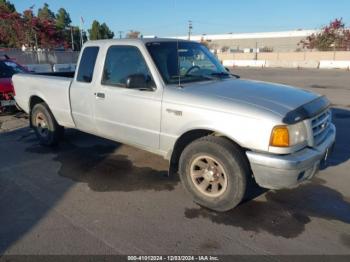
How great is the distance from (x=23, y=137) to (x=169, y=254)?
208 inches

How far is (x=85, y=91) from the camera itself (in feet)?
16.6

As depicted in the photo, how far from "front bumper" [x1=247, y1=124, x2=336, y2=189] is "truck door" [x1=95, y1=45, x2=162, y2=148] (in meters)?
→ 1.42

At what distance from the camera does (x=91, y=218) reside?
364 cm

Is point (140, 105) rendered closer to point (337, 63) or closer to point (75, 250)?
point (75, 250)

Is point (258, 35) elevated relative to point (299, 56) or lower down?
elevated

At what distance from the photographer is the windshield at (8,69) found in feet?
31.3

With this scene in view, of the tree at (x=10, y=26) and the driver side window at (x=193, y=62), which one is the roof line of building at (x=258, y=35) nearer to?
the tree at (x=10, y=26)

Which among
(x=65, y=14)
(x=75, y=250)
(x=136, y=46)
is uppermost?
(x=65, y=14)

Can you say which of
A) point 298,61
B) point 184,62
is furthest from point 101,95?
point 298,61

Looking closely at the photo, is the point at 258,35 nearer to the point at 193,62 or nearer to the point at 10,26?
the point at 10,26

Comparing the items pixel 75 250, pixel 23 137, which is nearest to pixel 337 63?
pixel 23 137

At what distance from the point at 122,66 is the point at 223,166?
2.11 m

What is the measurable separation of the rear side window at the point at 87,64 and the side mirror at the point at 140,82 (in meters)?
1.10

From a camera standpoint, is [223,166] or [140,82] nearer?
[223,166]
